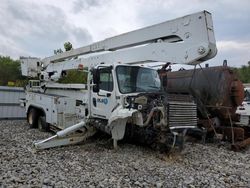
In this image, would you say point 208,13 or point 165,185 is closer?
point 165,185

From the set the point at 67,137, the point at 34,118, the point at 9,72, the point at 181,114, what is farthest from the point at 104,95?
the point at 9,72

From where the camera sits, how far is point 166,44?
6.68m

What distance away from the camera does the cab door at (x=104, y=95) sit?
25.2 feet

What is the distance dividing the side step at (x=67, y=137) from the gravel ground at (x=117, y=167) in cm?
16

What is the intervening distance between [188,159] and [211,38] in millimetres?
3039

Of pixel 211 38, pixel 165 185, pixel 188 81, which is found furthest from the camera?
pixel 188 81

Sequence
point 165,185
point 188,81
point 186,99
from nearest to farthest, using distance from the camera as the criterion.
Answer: point 165,185
point 186,99
point 188,81

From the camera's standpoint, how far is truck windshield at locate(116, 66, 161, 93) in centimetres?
758

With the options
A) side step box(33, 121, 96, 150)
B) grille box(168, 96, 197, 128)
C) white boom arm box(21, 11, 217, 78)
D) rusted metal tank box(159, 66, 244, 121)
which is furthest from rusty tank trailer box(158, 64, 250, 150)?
side step box(33, 121, 96, 150)

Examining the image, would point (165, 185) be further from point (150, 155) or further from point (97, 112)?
point (97, 112)

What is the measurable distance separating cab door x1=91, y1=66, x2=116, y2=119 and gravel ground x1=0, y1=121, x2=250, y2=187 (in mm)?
976

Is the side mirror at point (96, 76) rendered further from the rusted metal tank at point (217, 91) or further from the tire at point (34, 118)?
the tire at point (34, 118)

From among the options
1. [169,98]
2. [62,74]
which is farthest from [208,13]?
A: [62,74]

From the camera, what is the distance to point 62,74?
1103 cm
